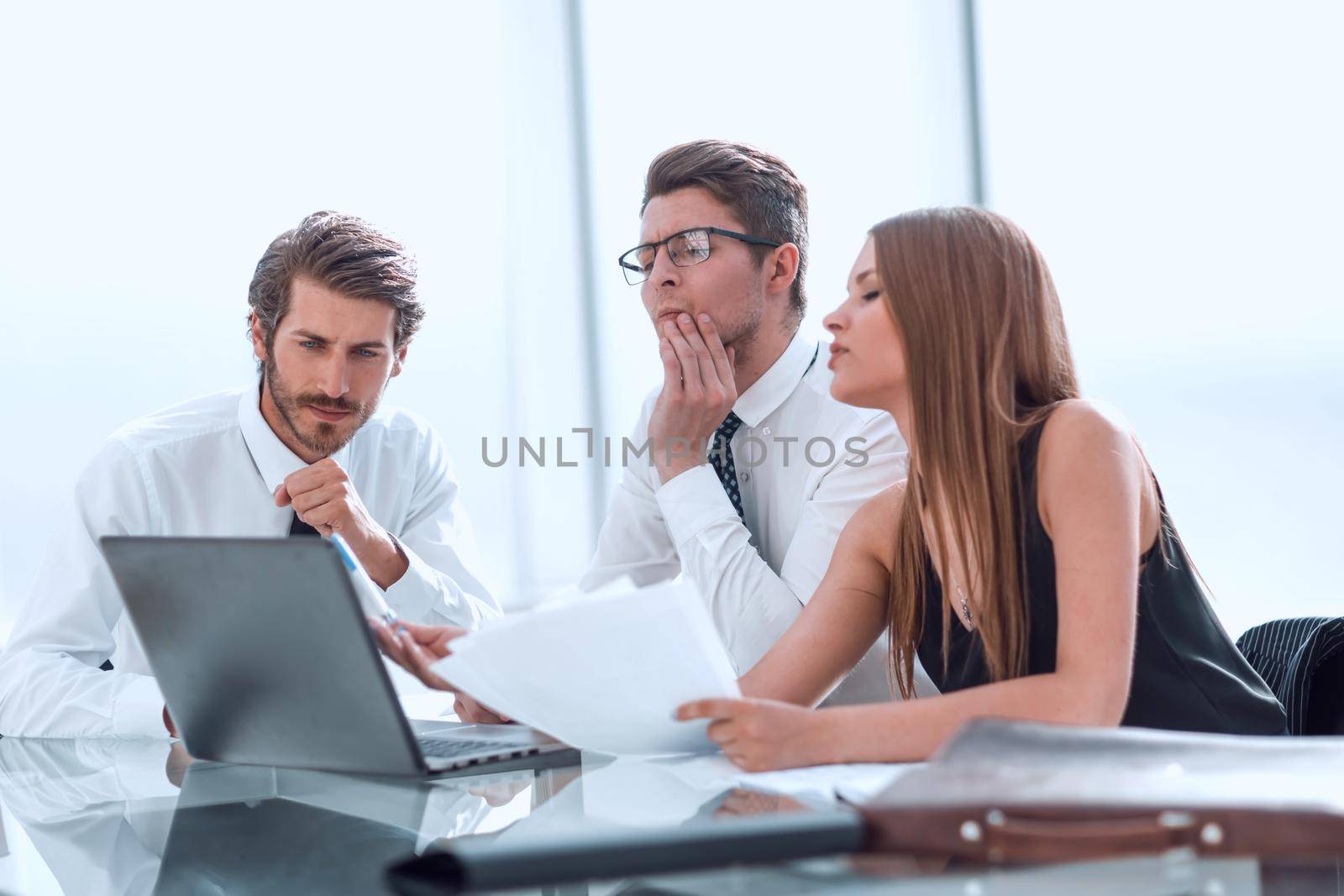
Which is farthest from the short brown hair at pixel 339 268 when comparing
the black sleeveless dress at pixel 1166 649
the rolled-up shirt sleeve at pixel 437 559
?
the black sleeveless dress at pixel 1166 649

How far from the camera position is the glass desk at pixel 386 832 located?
2.04 feet

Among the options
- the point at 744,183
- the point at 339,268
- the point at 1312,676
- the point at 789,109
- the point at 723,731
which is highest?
the point at 789,109

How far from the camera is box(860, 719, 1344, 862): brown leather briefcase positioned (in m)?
0.61

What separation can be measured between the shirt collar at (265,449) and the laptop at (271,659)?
1.05 meters

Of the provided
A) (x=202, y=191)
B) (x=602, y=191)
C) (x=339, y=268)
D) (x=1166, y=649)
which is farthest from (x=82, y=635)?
(x=602, y=191)

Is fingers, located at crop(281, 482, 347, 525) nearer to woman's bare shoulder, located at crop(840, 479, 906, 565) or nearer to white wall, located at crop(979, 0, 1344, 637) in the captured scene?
woman's bare shoulder, located at crop(840, 479, 906, 565)

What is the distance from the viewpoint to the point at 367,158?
145 inches

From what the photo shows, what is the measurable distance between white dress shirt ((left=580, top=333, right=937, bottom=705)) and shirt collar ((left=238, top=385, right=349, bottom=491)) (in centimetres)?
57

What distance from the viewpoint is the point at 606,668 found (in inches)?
37.6

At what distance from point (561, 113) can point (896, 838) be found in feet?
12.3

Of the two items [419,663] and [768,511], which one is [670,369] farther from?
[419,663]

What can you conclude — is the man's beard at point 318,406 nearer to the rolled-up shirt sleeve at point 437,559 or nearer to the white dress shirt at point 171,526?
the white dress shirt at point 171,526

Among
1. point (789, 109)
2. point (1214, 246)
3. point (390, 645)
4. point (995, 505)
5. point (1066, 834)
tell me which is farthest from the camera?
point (789, 109)

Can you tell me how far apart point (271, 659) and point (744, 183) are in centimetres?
134
